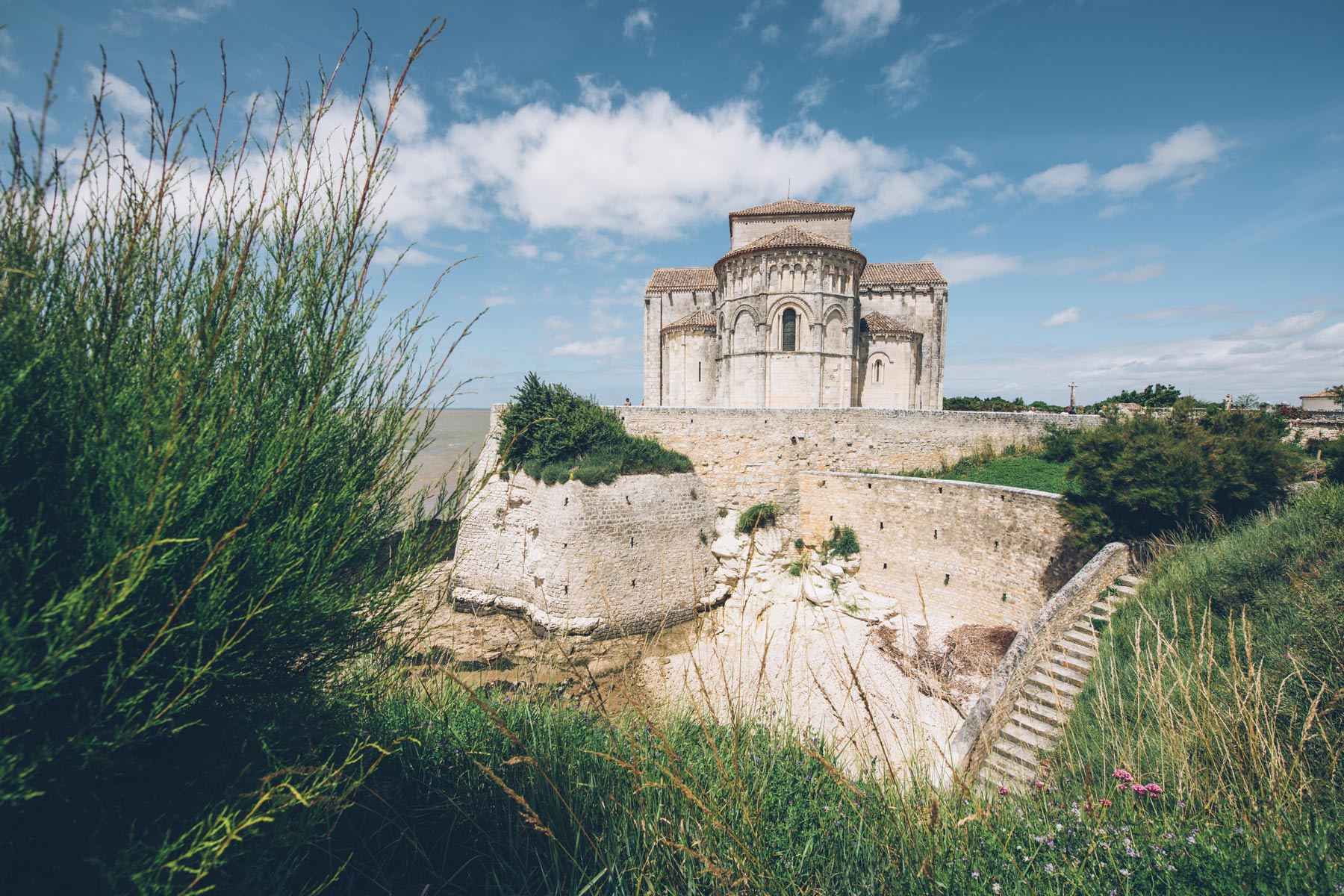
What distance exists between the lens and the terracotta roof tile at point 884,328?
20.5 meters

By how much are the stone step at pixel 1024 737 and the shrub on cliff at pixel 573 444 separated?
9422 mm

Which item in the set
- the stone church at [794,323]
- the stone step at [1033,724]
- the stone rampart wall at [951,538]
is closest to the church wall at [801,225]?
the stone church at [794,323]

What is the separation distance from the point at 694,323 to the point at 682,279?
403 centimetres

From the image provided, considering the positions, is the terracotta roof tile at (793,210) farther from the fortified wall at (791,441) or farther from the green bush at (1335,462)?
the green bush at (1335,462)

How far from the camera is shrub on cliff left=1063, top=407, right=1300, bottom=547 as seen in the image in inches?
319

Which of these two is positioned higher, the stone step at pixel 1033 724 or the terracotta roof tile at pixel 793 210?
the terracotta roof tile at pixel 793 210

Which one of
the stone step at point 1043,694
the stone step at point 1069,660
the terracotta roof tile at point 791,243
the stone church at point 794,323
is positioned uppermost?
the terracotta roof tile at point 791,243

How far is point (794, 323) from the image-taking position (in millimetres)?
18094

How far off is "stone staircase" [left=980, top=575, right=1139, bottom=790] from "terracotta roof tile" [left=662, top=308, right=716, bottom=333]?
15.6 meters

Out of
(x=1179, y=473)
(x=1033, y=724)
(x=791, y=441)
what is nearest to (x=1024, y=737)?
(x=1033, y=724)

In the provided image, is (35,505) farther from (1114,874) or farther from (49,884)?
(1114,874)

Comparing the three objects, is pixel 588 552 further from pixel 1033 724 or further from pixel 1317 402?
pixel 1317 402

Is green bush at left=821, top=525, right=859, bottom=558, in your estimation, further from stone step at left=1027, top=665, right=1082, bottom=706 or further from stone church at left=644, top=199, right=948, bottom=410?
stone step at left=1027, top=665, right=1082, bottom=706

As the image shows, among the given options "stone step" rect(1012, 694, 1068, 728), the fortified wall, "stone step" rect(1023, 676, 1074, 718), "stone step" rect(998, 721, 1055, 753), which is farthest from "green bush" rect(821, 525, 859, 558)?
"stone step" rect(998, 721, 1055, 753)
